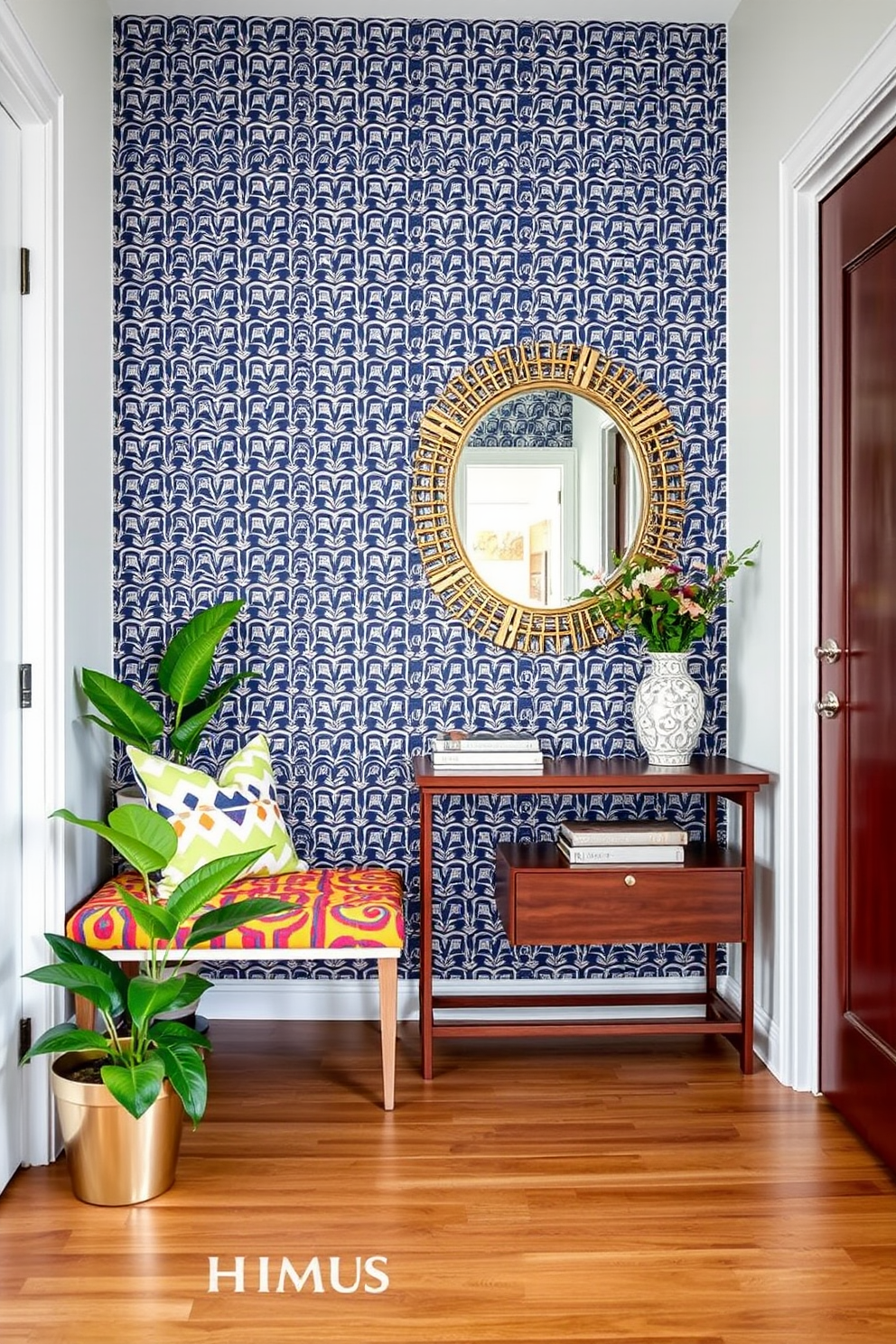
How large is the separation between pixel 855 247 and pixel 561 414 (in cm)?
99

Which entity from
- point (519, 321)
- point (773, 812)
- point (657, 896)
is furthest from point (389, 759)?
point (519, 321)

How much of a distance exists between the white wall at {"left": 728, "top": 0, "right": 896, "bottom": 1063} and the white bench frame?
3.35 feet

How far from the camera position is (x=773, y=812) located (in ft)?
9.51

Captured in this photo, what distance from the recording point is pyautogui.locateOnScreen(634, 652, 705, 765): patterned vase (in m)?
3.05

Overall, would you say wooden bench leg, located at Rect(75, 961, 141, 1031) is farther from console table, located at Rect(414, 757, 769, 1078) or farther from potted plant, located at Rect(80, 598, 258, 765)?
console table, located at Rect(414, 757, 769, 1078)

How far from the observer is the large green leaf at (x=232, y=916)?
2.35 metres

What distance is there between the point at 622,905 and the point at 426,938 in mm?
515

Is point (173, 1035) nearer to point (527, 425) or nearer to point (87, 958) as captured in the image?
point (87, 958)

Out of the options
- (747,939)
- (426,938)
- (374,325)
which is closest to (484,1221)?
(426,938)

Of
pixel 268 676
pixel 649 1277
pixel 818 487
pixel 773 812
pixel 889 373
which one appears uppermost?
pixel 889 373

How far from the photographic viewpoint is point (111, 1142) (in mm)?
2201

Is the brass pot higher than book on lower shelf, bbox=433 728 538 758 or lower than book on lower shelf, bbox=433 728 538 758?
lower

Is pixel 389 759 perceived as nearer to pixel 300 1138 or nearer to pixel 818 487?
pixel 300 1138

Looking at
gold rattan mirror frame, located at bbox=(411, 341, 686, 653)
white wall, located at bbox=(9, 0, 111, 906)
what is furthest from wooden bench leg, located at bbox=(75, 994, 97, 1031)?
gold rattan mirror frame, located at bbox=(411, 341, 686, 653)
